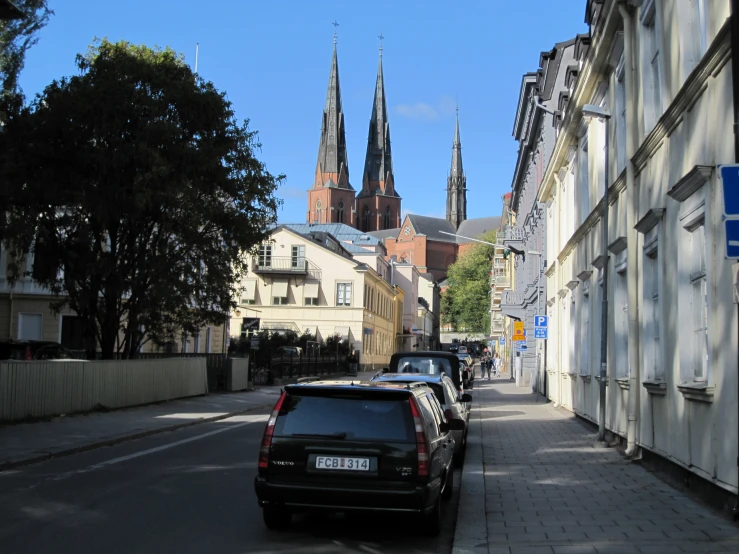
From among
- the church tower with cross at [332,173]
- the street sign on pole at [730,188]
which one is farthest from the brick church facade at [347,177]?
the street sign on pole at [730,188]

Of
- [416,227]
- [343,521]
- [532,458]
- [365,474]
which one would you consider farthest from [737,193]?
[416,227]

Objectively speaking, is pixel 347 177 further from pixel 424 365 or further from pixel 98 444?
pixel 98 444

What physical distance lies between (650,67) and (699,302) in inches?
173

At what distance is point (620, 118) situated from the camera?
50.0ft

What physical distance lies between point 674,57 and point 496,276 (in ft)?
191

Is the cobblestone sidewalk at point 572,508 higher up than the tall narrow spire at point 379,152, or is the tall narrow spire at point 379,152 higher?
the tall narrow spire at point 379,152

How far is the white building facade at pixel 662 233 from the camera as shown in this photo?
345 inches

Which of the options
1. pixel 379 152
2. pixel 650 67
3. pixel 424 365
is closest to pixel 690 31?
pixel 650 67

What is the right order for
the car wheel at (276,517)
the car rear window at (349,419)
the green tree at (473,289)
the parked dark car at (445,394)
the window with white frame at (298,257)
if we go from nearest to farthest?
the car rear window at (349,419), the car wheel at (276,517), the parked dark car at (445,394), the window with white frame at (298,257), the green tree at (473,289)

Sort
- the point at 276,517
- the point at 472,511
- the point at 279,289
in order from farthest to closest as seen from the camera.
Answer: the point at 279,289 < the point at 472,511 < the point at 276,517

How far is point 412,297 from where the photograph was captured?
109 meters

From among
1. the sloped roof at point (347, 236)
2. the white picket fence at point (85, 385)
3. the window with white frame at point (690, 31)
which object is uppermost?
the sloped roof at point (347, 236)

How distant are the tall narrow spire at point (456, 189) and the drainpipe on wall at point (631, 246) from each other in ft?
554

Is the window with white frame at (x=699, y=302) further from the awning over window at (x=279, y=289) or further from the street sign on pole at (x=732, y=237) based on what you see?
the awning over window at (x=279, y=289)
